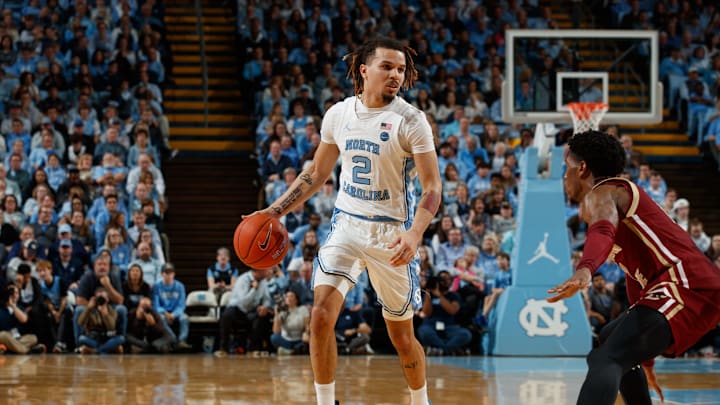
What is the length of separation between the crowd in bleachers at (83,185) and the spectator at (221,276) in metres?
0.57

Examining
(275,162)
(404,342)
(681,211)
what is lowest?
(681,211)

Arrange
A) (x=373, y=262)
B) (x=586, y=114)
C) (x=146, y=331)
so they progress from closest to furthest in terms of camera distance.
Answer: (x=373, y=262)
(x=586, y=114)
(x=146, y=331)

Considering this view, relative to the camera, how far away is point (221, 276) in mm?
14234

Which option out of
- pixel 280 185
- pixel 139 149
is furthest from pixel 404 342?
pixel 139 149

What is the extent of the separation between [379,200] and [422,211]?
33 cm

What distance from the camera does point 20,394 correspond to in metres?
7.93

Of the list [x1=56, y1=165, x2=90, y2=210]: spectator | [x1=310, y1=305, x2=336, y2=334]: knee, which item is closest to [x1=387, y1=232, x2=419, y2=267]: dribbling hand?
[x1=310, y1=305, x2=336, y2=334]: knee

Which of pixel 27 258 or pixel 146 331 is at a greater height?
pixel 27 258

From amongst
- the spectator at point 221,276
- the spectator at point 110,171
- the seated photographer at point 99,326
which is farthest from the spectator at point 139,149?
the seated photographer at point 99,326

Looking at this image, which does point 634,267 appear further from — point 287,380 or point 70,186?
point 70,186

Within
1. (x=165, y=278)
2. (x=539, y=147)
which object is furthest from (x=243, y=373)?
(x=539, y=147)

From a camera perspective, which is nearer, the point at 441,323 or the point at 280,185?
the point at 441,323

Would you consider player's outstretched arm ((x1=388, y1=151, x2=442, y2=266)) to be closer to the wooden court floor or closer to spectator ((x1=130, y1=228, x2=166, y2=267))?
the wooden court floor

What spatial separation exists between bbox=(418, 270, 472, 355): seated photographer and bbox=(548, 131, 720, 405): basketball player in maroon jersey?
8.49 metres
